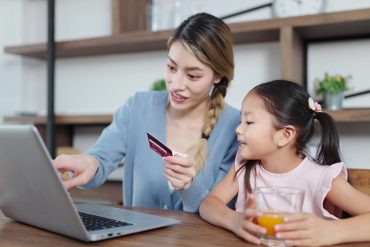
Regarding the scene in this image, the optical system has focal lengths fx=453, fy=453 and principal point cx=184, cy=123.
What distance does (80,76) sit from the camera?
276cm

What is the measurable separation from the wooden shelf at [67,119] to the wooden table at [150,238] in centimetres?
139

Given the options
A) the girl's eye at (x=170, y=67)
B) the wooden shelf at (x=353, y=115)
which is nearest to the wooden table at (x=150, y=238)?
the girl's eye at (x=170, y=67)

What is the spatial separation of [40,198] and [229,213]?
0.38 metres

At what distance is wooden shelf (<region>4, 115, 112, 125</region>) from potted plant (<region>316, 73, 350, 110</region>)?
1.06 metres

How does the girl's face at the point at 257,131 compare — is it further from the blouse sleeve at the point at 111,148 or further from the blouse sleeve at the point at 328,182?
the blouse sleeve at the point at 111,148

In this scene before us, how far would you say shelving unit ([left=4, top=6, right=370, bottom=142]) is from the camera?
1792mm

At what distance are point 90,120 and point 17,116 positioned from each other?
1.58ft

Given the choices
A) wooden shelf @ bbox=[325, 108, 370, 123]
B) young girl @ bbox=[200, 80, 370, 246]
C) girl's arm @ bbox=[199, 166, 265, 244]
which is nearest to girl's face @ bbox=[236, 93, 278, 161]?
young girl @ bbox=[200, 80, 370, 246]

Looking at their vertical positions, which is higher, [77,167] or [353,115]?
[353,115]

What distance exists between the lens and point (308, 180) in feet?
3.45

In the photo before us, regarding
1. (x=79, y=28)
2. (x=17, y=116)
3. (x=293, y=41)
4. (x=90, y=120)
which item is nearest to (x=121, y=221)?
(x=293, y=41)

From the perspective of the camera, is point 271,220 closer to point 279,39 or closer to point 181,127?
point 181,127

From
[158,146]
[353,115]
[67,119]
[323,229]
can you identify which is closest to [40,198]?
[158,146]

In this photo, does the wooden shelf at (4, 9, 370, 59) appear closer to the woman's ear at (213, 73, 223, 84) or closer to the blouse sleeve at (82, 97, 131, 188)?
the woman's ear at (213, 73, 223, 84)
